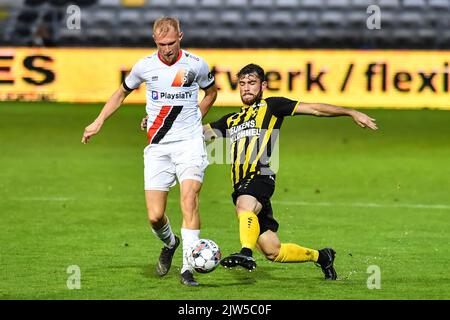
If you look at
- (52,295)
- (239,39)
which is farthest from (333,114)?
(239,39)

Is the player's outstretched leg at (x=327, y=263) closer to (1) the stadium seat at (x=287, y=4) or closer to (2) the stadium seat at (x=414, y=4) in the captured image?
(1) the stadium seat at (x=287, y=4)

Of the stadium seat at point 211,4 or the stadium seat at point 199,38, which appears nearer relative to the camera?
the stadium seat at point 199,38

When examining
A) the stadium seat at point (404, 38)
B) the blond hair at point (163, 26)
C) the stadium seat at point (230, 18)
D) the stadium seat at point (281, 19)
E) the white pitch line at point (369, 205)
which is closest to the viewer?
the blond hair at point (163, 26)

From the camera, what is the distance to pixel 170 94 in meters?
9.39

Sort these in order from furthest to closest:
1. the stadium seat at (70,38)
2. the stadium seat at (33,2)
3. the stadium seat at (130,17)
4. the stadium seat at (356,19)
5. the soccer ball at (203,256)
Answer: the stadium seat at (33,2) → the stadium seat at (130,17) → the stadium seat at (356,19) → the stadium seat at (70,38) → the soccer ball at (203,256)

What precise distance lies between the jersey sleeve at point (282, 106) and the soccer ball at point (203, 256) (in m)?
1.25

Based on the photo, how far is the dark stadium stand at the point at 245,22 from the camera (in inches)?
1168

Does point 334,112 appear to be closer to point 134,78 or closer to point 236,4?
point 134,78

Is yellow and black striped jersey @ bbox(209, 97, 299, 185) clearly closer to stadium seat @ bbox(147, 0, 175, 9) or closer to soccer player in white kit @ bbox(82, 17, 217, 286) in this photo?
soccer player in white kit @ bbox(82, 17, 217, 286)

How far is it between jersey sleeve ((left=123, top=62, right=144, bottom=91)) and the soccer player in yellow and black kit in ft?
2.48

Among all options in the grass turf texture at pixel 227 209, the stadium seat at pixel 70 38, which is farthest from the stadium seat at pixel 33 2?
the grass turf texture at pixel 227 209

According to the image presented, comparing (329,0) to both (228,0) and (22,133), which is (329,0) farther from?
(22,133)

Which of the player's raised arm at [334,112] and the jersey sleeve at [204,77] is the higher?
the jersey sleeve at [204,77]

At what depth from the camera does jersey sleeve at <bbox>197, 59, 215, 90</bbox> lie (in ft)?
31.2
